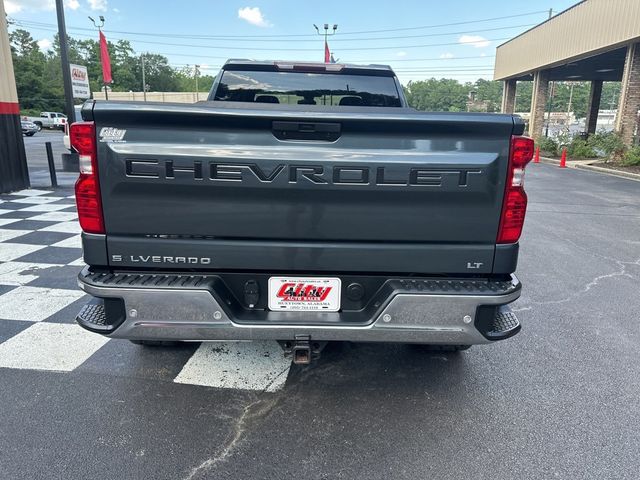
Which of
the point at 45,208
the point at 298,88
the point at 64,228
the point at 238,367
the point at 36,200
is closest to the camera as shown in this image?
the point at 238,367

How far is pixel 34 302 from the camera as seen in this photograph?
4.34m

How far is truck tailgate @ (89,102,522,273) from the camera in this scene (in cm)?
231

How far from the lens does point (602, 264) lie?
19.7 ft

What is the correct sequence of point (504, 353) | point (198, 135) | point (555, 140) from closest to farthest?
point (198, 135) → point (504, 353) → point (555, 140)

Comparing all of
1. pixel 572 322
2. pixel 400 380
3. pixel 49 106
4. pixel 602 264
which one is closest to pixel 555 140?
pixel 602 264

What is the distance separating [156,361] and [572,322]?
3509 millimetres

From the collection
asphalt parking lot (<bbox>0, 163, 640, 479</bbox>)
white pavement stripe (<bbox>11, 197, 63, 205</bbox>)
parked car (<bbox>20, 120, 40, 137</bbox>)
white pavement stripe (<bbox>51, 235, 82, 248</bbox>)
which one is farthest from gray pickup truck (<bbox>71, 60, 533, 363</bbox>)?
parked car (<bbox>20, 120, 40, 137</bbox>)

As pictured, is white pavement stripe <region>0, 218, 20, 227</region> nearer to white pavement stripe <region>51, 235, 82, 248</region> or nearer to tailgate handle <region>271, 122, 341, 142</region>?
Result: white pavement stripe <region>51, 235, 82, 248</region>

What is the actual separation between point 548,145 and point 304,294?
1037 inches

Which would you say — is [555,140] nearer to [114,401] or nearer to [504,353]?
[504,353]

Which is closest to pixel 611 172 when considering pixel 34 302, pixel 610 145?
pixel 610 145

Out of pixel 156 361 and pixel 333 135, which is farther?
pixel 156 361

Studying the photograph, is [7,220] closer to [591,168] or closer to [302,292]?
[302,292]

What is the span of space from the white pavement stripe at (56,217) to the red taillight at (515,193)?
7209 millimetres
